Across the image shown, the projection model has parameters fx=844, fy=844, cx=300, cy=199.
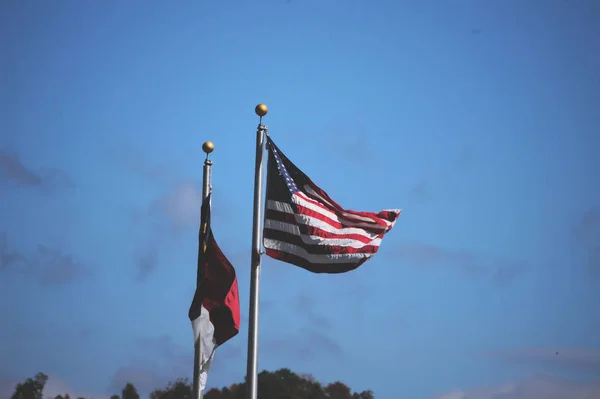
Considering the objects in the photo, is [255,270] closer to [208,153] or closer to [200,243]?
[200,243]

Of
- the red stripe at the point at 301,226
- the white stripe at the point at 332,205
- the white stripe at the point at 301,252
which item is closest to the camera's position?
the white stripe at the point at 301,252

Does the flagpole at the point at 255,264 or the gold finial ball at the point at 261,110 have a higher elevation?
the gold finial ball at the point at 261,110

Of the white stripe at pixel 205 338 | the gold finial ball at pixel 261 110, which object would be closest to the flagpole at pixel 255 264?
the gold finial ball at pixel 261 110

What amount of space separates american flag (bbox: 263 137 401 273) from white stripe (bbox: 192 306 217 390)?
244 cm

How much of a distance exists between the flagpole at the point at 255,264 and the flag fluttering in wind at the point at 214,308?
150 cm

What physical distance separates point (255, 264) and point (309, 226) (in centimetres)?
151

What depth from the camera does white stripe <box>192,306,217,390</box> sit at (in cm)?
1964

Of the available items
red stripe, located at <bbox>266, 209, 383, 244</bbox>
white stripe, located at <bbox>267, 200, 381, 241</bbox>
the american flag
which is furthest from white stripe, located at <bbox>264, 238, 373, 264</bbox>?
white stripe, located at <bbox>267, 200, 381, 241</bbox>

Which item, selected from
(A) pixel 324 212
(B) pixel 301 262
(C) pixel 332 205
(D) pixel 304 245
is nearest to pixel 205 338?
(B) pixel 301 262

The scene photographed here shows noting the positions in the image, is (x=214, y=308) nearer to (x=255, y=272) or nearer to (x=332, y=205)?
(x=255, y=272)

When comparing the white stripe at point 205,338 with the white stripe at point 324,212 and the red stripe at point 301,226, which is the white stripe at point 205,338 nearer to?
the red stripe at point 301,226

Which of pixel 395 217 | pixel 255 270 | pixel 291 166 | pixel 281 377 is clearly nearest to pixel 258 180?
pixel 291 166

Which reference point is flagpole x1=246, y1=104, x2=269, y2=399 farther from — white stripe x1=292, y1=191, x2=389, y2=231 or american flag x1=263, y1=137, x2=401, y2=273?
white stripe x1=292, y1=191, x2=389, y2=231

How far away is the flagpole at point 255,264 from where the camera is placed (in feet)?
58.1
